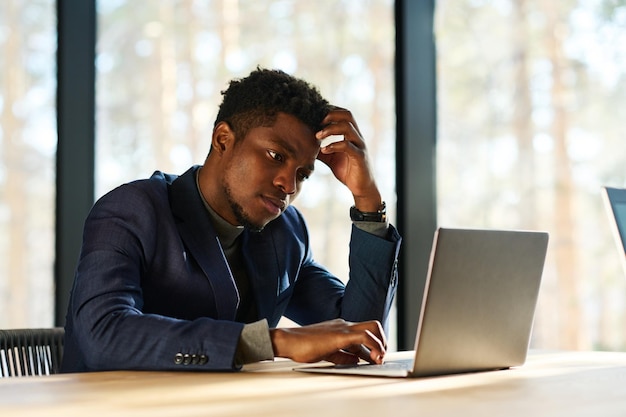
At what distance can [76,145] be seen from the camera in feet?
9.08

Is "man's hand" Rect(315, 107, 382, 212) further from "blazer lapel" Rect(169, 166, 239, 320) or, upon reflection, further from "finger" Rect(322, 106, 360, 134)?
"blazer lapel" Rect(169, 166, 239, 320)

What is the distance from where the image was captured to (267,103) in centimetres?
218

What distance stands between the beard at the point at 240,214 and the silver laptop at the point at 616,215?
2.65 feet

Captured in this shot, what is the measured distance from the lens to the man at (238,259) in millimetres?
1676

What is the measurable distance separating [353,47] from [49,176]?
1302mm

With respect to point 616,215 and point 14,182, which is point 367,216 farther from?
point 14,182

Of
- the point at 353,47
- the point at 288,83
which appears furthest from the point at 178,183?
the point at 353,47

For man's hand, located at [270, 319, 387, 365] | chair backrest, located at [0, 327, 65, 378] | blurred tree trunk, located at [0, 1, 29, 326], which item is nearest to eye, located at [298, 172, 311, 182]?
man's hand, located at [270, 319, 387, 365]

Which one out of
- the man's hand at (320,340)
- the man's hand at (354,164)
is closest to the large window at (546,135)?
the man's hand at (354,164)

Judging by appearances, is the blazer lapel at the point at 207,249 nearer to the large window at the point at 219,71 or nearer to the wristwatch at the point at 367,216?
the wristwatch at the point at 367,216

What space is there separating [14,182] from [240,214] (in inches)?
40.3

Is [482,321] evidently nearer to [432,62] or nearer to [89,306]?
[89,306]

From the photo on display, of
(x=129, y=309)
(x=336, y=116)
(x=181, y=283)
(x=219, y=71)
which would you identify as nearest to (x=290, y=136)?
(x=336, y=116)

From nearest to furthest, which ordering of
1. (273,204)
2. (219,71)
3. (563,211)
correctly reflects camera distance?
1. (273,204)
2. (219,71)
3. (563,211)
